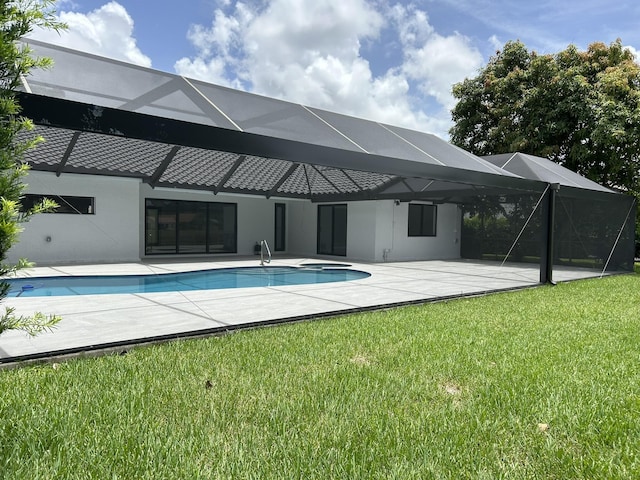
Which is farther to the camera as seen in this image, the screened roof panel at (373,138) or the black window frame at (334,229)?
the black window frame at (334,229)

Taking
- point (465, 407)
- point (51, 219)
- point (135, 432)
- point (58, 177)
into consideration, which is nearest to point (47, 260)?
point (51, 219)

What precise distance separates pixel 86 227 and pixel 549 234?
13.0 m

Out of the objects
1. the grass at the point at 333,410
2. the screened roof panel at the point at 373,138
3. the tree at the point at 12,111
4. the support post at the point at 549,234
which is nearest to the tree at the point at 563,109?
the support post at the point at 549,234

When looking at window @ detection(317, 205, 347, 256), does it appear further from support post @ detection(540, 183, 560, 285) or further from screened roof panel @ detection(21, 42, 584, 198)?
support post @ detection(540, 183, 560, 285)

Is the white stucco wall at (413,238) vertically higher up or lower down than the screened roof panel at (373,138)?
lower down

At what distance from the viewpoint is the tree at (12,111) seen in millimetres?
2291

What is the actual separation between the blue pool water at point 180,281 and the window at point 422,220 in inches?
212

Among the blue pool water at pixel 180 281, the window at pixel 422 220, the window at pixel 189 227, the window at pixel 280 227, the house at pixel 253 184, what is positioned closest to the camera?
the house at pixel 253 184

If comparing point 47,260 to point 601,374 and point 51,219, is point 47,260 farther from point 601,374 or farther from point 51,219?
point 601,374

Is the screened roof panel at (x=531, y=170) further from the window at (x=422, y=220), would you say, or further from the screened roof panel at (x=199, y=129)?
the window at (x=422, y=220)

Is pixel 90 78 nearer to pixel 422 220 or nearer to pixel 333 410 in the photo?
pixel 333 410

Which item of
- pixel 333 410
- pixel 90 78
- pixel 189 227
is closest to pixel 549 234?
pixel 333 410

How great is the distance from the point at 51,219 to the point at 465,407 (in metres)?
13.5

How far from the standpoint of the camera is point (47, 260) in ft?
42.8
